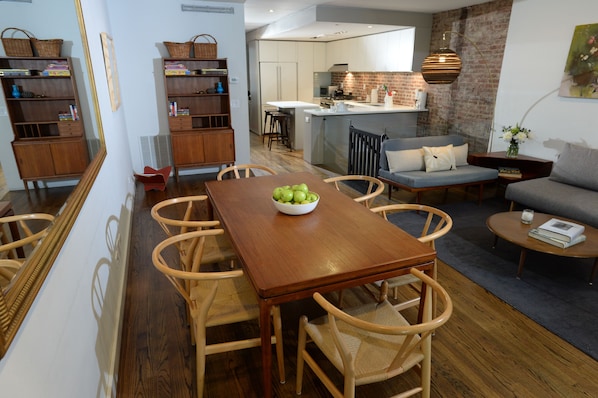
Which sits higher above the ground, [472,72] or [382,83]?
[472,72]

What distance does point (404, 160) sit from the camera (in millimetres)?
4617

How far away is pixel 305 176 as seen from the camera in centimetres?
315

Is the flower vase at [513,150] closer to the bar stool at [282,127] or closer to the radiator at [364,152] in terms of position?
the radiator at [364,152]

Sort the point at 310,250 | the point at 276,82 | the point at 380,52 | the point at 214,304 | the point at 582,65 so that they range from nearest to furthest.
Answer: the point at 310,250 → the point at 214,304 → the point at 582,65 → the point at 380,52 → the point at 276,82

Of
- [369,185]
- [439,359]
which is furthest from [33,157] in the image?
[369,185]

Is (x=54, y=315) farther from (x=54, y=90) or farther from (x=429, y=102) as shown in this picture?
(x=429, y=102)

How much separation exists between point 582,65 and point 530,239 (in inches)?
108

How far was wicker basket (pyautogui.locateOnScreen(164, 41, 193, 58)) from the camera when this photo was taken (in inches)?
200

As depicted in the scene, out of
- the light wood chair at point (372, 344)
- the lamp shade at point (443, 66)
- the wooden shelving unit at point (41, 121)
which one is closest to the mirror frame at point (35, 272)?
the wooden shelving unit at point (41, 121)

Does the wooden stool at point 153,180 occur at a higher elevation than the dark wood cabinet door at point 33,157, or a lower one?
lower

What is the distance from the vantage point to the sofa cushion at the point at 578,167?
3.83 m

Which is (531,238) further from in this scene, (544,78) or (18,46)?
(18,46)

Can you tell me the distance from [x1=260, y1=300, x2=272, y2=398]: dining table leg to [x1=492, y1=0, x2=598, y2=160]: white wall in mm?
4572

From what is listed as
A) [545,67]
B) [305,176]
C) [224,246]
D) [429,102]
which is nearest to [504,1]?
[545,67]
